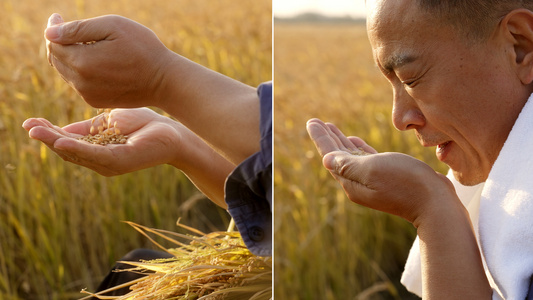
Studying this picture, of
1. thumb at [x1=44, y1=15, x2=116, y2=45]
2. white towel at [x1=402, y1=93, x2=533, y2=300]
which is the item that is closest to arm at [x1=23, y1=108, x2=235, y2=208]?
thumb at [x1=44, y1=15, x2=116, y2=45]

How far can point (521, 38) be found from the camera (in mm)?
793

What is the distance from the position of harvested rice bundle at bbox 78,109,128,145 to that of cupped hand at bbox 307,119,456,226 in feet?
1.07

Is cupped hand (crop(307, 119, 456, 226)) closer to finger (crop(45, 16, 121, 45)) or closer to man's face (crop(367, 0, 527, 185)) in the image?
man's face (crop(367, 0, 527, 185))

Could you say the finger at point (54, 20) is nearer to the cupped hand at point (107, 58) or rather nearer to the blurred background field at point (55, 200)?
the cupped hand at point (107, 58)

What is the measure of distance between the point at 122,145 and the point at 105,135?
2.9 inches

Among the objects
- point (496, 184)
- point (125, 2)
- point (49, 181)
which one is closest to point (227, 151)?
point (496, 184)

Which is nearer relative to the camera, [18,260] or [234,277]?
[234,277]

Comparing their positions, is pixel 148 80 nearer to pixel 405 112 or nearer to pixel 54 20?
pixel 54 20

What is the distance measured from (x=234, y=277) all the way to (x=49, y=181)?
0.96 meters

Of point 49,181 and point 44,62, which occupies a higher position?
point 44,62

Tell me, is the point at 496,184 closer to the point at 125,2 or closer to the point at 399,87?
the point at 399,87

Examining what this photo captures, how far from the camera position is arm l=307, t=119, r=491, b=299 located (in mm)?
783

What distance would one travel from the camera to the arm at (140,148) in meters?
0.87

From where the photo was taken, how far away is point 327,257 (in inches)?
99.5
